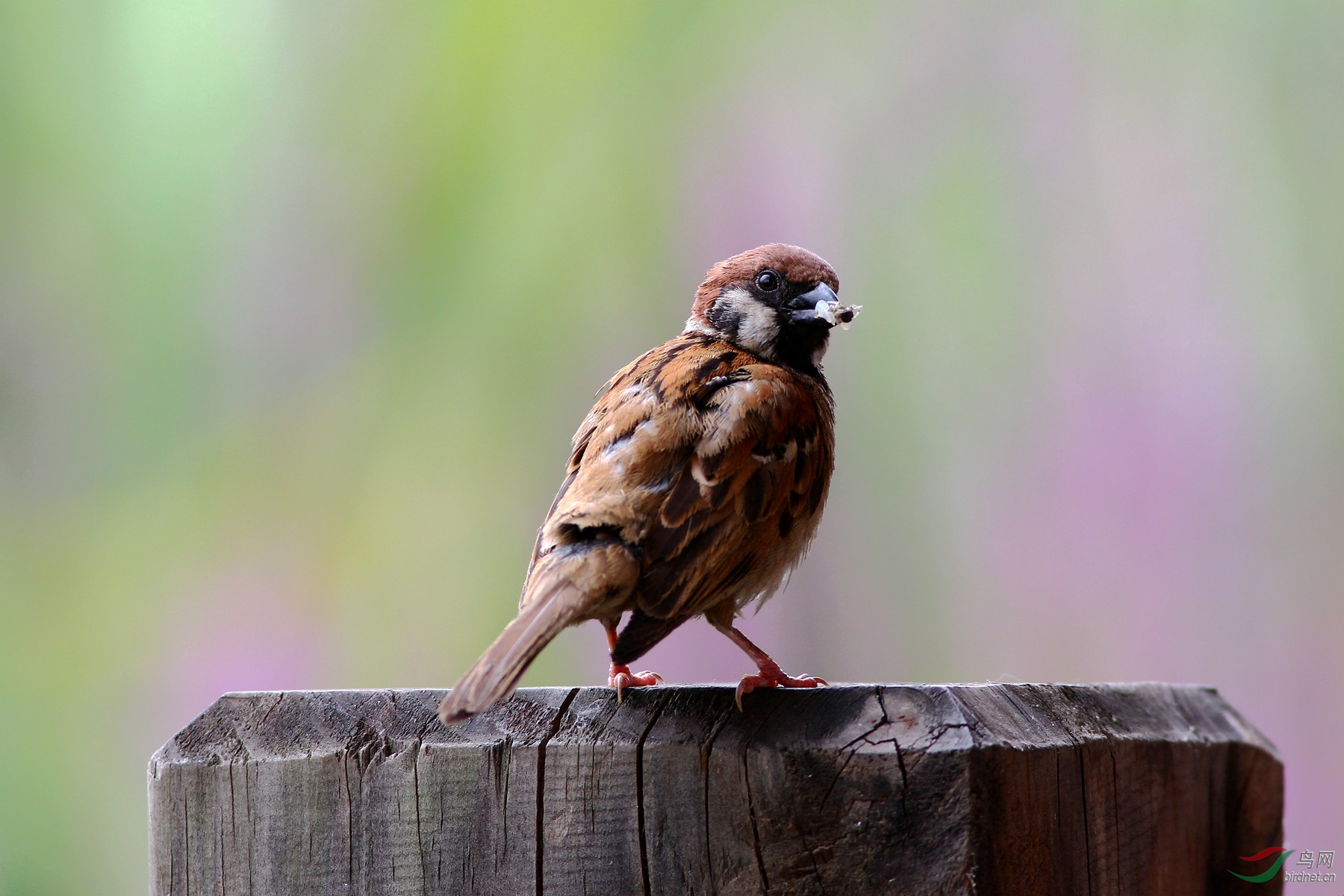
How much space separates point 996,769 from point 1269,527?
3.40 m

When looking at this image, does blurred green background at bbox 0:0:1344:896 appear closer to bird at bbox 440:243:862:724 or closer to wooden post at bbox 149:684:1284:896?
bird at bbox 440:243:862:724

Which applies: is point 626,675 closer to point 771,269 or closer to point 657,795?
point 657,795

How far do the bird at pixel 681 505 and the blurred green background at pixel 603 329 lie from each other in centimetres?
205

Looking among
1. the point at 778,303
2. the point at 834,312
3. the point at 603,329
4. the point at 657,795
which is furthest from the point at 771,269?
the point at 603,329

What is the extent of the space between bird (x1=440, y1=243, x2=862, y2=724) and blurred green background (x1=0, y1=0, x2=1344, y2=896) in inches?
80.5

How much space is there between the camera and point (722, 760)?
4.90 ft

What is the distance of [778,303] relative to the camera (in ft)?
9.26

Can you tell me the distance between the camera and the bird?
1.97 meters

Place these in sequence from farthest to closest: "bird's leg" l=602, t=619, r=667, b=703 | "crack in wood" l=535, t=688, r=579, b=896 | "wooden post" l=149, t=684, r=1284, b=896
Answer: "bird's leg" l=602, t=619, r=667, b=703
"crack in wood" l=535, t=688, r=579, b=896
"wooden post" l=149, t=684, r=1284, b=896

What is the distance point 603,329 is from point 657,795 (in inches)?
134

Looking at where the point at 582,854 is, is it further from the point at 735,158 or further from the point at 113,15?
the point at 113,15

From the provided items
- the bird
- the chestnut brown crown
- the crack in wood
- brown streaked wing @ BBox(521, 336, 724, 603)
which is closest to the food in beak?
the bird

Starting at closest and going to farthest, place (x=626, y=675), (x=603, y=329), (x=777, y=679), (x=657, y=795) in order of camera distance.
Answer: (x=657, y=795) → (x=777, y=679) → (x=626, y=675) → (x=603, y=329)

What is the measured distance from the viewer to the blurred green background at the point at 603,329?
14.3 ft
